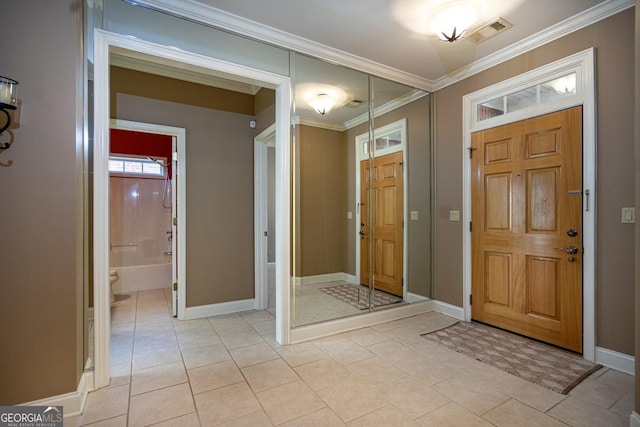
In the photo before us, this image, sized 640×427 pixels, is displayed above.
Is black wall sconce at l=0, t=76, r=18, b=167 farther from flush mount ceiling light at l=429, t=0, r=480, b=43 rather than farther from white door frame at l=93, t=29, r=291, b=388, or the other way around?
flush mount ceiling light at l=429, t=0, r=480, b=43

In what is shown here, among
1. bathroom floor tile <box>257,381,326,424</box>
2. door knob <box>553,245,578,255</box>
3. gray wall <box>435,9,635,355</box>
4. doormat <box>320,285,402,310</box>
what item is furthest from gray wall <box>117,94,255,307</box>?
gray wall <box>435,9,635,355</box>

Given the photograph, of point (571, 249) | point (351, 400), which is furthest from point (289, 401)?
point (571, 249)

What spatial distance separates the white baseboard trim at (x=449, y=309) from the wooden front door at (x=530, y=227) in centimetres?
17

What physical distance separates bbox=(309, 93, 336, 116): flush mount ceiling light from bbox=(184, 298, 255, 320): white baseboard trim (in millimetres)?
2602

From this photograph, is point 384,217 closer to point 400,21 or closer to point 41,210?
point 400,21

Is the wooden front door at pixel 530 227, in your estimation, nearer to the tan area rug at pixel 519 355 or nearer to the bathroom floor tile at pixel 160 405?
the tan area rug at pixel 519 355

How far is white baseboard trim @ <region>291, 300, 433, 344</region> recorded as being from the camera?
2909 mm

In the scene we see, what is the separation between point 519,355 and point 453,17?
289 cm

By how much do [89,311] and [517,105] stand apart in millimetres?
4119

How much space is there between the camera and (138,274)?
488 cm

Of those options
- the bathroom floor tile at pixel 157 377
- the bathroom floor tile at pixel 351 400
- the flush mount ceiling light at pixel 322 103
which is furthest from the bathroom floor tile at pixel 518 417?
the flush mount ceiling light at pixel 322 103

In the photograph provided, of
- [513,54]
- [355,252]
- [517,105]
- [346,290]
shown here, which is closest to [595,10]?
[513,54]

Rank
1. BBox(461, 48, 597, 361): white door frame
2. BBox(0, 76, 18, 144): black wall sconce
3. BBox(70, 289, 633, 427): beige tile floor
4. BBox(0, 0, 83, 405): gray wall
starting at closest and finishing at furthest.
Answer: BBox(0, 76, 18, 144): black wall sconce
BBox(0, 0, 83, 405): gray wall
BBox(70, 289, 633, 427): beige tile floor
BBox(461, 48, 597, 361): white door frame

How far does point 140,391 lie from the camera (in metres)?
2.06
